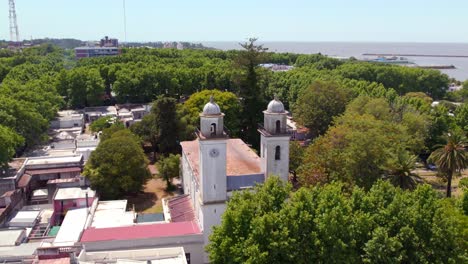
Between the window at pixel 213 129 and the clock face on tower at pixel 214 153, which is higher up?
the window at pixel 213 129

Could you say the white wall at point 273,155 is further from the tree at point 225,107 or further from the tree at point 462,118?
the tree at point 462,118

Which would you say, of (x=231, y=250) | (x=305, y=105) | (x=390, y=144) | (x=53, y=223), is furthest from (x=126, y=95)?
(x=231, y=250)

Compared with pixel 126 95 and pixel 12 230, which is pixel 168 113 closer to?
pixel 12 230

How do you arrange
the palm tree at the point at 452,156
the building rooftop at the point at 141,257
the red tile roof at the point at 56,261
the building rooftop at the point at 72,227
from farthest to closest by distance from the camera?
the palm tree at the point at 452,156 < the building rooftop at the point at 72,227 < the red tile roof at the point at 56,261 < the building rooftop at the point at 141,257

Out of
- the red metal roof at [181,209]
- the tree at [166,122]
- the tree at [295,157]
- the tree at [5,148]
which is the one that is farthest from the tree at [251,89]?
the tree at [5,148]

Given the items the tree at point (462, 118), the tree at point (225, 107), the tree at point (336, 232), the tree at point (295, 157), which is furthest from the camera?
the tree at point (462, 118)

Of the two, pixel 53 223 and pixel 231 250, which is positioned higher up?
pixel 231 250

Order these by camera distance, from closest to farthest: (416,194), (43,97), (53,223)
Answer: (416,194)
(53,223)
(43,97)
